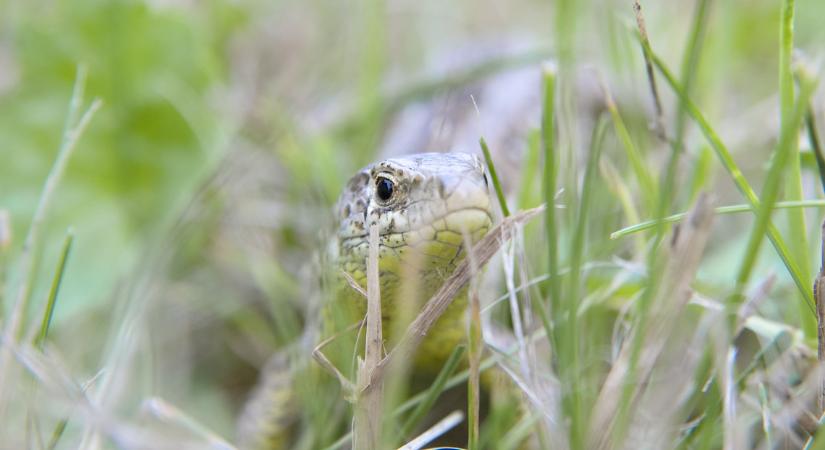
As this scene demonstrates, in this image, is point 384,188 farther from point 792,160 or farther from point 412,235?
point 792,160

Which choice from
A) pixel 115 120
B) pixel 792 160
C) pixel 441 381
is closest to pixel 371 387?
pixel 441 381

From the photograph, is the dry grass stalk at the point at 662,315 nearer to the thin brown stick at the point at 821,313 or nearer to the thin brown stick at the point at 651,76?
the thin brown stick at the point at 821,313

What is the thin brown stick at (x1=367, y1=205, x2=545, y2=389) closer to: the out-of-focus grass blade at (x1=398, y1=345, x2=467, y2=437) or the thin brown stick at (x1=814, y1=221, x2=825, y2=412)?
the out-of-focus grass blade at (x1=398, y1=345, x2=467, y2=437)

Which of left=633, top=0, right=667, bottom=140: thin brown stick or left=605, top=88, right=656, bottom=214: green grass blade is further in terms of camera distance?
left=605, top=88, right=656, bottom=214: green grass blade

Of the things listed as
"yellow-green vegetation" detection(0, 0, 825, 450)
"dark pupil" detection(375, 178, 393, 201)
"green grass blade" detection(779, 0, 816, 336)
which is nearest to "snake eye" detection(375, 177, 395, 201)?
"dark pupil" detection(375, 178, 393, 201)

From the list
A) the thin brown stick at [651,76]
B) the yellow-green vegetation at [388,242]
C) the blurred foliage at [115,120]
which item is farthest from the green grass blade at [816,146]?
the blurred foliage at [115,120]
